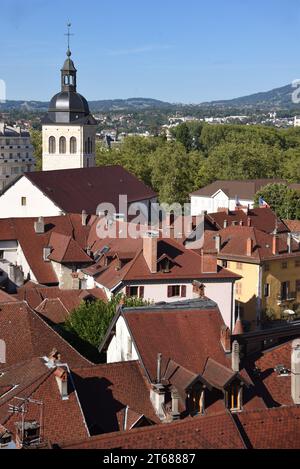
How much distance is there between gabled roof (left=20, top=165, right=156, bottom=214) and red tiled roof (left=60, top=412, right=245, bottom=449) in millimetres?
38462

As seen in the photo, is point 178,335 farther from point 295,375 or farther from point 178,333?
point 295,375

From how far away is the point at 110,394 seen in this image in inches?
901

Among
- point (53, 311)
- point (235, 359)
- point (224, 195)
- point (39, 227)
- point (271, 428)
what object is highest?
point (39, 227)

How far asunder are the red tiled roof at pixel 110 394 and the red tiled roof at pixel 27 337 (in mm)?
3892

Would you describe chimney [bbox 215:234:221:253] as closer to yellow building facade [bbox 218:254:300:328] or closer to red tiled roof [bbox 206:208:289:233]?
yellow building facade [bbox 218:254:300:328]

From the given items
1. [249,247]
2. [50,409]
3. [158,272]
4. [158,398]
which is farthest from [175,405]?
[249,247]

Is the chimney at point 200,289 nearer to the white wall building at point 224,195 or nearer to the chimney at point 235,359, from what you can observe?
the chimney at point 235,359

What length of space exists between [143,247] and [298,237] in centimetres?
1613

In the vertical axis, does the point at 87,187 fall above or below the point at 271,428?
above

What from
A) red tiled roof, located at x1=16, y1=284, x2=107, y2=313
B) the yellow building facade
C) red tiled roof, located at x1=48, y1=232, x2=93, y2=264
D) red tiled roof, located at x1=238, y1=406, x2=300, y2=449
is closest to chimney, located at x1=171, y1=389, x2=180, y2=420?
red tiled roof, located at x1=238, y1=406, x2=300, y2=449

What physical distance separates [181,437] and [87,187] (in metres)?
45.3

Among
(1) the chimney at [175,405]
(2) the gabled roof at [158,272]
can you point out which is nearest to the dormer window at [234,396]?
(1) the chimney at [175,405]

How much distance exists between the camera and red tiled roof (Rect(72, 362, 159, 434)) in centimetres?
2208

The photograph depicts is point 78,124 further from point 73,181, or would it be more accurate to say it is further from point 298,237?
point 298,237
